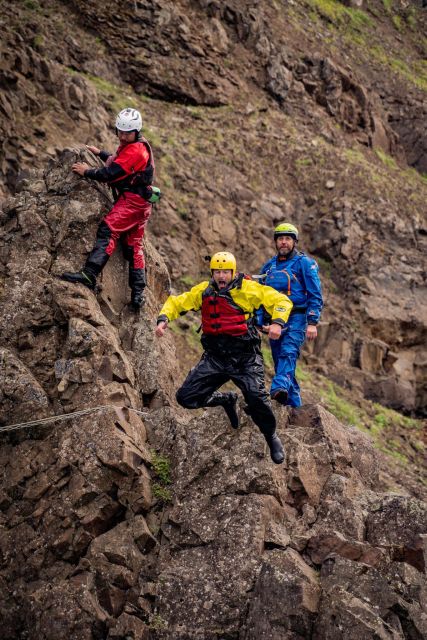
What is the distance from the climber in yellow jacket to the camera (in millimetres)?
6840

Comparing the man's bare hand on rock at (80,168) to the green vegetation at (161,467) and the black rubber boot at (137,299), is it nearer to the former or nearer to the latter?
the black rubber boot at (137,299)

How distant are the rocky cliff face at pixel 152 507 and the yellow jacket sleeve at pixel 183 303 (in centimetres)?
99

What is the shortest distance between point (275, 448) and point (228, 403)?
2.76 ft

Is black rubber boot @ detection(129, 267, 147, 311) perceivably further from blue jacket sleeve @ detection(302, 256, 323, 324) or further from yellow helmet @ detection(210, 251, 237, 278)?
blue jacket sleeve @ detection(302, 256, 323, 324)

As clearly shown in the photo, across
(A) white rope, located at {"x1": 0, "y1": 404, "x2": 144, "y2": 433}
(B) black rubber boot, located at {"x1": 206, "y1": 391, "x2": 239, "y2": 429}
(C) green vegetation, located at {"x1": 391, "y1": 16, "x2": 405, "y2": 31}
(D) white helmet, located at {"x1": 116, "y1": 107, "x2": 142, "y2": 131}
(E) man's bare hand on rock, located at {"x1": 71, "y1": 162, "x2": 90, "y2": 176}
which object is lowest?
(C) green vegetation, located at {"x1": 391, "y1": 16, "x2": 405, "y2": 31}

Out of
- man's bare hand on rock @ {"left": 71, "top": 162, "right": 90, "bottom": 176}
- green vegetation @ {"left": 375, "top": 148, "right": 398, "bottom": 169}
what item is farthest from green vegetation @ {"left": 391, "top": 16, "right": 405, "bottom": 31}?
man's bare hand on rock @ {"left": 71, "top": 162, "right": 90, "bottom": 176}

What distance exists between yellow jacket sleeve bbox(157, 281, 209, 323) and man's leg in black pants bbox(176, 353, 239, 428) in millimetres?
659

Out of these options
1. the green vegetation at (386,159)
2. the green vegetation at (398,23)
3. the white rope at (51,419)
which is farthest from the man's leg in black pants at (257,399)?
the green vegetation at (398,23)

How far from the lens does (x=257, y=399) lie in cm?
678

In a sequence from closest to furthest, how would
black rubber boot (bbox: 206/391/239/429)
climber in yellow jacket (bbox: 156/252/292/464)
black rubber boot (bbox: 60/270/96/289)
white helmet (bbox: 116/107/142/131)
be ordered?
1. climber in yellow jacket (bbox: 156/252/292/464)
2. black rubber boot (bbox: 206/391/239/429)
3. black rubber boot (bbox: 60/270/96/289)
4. white helmet (bbox: 116/107/142/131)

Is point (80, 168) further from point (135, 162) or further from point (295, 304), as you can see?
point (295, 304)

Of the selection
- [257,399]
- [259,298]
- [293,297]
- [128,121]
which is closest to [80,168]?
[128,121]

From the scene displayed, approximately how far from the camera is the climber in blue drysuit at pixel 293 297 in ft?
26.9

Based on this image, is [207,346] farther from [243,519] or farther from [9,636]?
[9,636]
